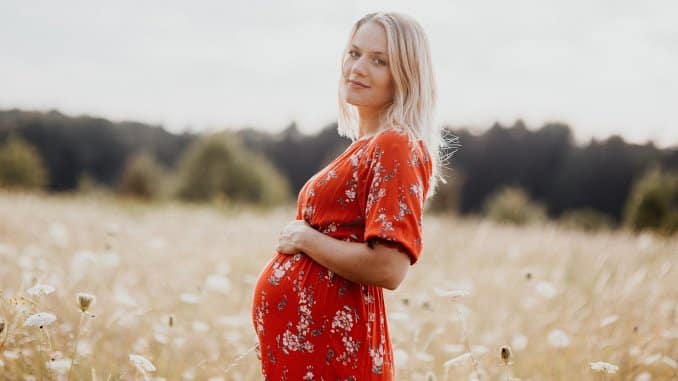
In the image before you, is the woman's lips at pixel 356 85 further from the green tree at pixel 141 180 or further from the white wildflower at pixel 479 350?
the green tree at pixel 141 180

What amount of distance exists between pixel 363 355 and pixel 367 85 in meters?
0.86

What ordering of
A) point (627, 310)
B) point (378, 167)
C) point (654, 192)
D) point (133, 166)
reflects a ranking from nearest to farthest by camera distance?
point (378, 167) → point (627, 310) → point (654, 192) → point (133, 166)

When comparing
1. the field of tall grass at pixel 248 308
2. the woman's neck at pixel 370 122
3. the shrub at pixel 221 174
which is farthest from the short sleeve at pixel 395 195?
the shrub at pixel 221 174

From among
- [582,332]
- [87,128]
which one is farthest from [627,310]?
[87,128]

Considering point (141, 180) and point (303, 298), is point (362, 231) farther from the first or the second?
point (141, 180)

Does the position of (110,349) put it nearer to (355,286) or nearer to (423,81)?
(355,286)

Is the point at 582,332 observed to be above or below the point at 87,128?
above

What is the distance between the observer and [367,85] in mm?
1818

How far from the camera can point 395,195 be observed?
155 centimetres

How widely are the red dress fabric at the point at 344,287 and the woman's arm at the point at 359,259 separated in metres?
0.03

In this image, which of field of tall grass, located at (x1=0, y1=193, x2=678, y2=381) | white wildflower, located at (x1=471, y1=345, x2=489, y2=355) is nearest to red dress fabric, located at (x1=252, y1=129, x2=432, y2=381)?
field of tall grass, located at (x1=0, y1=193, x2=678, y2=381)

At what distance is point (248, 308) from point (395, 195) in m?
2.95

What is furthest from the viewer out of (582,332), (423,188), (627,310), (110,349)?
(627,310)

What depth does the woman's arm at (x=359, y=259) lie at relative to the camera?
1556 mm
